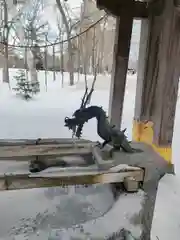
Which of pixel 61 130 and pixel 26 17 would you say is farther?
pixel 26 17

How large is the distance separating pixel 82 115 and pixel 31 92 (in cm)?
509

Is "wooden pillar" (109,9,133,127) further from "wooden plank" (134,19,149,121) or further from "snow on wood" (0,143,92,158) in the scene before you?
"snow on wood" (0,143,92,158)

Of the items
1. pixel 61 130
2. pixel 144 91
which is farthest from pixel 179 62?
pixel 61 130

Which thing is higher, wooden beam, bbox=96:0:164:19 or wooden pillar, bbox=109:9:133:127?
wooden beam, bbox=96:0:164:19

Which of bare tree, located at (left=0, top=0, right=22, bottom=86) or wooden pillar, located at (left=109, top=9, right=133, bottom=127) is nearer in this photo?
wooden pillar, located at (left=109, top=9, right=133, bottom=127)

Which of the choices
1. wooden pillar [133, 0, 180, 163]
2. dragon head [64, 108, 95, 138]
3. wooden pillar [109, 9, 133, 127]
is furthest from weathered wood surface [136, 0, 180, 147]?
dragon head [64, 108, 95, 138]

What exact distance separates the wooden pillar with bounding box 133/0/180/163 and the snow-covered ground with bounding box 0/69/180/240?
640 mm

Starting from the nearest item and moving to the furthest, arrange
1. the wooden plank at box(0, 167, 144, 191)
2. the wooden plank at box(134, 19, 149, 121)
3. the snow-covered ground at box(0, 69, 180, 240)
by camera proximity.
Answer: the wooden plank at box(0, 167, 144, 191), the snow-covered ground at box(0, 69, 180, 240), the wooden plank at box(134, 19, 149, 121)

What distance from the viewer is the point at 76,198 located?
182 cm

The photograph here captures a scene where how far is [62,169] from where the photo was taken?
1482mm

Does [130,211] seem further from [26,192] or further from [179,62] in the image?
[179,62]

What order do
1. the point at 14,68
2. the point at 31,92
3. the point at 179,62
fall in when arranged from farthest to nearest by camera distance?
the point at 14,68
the point at 31,92
the point at 179,62

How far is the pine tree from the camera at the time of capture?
6.40 metres

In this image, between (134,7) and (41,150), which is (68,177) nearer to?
(41,150)
